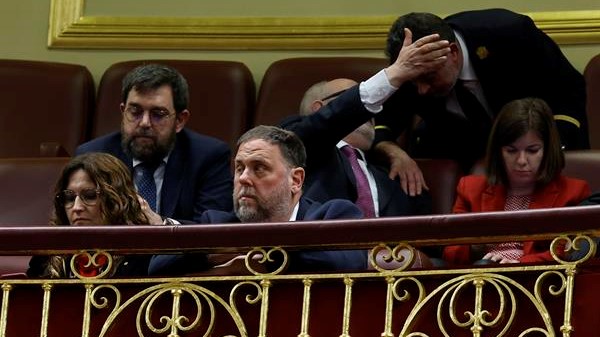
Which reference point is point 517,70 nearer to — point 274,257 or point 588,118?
point 588,118

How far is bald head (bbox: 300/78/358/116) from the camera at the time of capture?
1.79 meters

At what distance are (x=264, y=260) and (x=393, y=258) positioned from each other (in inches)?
4.1

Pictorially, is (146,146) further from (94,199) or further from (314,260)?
(314,260)

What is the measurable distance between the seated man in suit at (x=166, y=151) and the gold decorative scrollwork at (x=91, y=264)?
31 cm

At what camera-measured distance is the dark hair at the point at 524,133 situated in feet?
5.30

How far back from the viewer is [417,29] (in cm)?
173

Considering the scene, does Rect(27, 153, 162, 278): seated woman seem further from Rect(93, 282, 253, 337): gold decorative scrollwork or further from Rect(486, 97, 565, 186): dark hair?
Rect(486, 97, 565, 186): dark hair

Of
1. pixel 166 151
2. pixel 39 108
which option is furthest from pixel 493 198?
pixel 39 108

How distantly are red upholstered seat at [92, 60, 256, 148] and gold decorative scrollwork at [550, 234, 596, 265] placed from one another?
78 centimetres

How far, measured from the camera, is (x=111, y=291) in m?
1.37

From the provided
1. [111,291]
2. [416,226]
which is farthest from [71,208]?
[416,226]

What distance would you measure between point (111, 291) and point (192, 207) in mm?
365

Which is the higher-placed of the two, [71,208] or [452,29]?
[452,29]

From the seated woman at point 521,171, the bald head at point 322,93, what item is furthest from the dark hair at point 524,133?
the bald head at point 322,93
